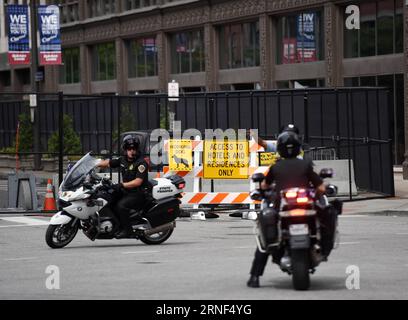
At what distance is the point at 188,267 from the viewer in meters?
14.1

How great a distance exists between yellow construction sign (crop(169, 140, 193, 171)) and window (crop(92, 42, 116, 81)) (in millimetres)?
34458

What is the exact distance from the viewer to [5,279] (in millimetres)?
13391

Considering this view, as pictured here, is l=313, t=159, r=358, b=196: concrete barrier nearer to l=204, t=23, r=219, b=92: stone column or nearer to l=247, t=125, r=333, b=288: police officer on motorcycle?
l=247, t=125, r=333, b=288: police officer on motorcycle

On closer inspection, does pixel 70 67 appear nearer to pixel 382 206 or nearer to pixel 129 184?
pixel 382 206

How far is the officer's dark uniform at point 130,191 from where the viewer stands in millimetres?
16938

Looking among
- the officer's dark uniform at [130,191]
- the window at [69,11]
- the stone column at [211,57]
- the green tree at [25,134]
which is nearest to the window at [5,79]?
the window at [69,11]

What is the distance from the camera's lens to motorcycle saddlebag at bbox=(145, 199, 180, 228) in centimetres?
1717

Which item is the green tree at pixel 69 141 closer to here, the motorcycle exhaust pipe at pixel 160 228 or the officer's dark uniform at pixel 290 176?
the motorcycle exhaust pipe at pixel 160 228

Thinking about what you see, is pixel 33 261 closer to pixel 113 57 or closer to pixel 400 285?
pixel 400 285

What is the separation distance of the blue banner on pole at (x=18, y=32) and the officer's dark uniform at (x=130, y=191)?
29.8 m

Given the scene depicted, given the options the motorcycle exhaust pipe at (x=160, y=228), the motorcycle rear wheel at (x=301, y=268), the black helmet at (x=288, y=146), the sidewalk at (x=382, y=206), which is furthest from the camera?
the sidewalk at (x=382, y=206)

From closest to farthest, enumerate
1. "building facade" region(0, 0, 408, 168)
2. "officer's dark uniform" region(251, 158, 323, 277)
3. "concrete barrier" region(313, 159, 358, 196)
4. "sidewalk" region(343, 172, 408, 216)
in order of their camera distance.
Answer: "officer's dark uniform" region(251, 158, 323, 277)
"sidewalk" region(343, 172, 408, 216)
"concrete barrier" region(313, 159, 358, 196)
"building facade" region(0, 0, 408, 168)

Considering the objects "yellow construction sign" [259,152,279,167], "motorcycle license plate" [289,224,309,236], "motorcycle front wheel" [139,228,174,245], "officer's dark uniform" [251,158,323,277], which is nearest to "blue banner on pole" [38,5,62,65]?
"yellow construction sign" [259,152,279,167]

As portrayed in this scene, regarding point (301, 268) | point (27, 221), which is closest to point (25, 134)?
point (27, 221)
